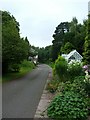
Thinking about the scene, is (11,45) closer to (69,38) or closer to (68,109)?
(68,109)

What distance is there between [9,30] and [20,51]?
8.77ft

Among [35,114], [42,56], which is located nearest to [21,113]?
[35,114]

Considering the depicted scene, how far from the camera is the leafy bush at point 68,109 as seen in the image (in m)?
9.25

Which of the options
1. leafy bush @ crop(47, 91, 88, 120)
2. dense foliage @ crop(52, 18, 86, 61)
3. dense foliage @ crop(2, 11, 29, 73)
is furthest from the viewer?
dense foliage @ crop(52, 18, 86, 61)

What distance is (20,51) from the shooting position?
36.0 m

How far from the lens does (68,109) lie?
9.41m

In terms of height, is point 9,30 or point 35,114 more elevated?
point 9,30

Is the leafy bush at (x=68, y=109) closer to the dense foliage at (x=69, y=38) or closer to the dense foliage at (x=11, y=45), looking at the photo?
the dense foliage at (x=11, y=45)

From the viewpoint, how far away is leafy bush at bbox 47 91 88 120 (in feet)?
30.3

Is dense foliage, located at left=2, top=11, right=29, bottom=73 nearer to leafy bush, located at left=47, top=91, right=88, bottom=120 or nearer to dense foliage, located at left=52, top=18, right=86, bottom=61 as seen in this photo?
leafy bush, located at left=47, top=91, right=88, bottom=120

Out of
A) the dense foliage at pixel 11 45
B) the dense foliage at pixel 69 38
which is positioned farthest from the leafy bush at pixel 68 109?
the dense foliage at pixel 69 38

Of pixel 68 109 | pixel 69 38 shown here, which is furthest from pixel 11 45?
pixel 69 38

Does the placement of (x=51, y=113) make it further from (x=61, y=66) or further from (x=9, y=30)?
(x=9, y=30)

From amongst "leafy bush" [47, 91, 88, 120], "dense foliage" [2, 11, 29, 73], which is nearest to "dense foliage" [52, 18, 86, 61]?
"dense foliage" [2, 11, 29, 73]
